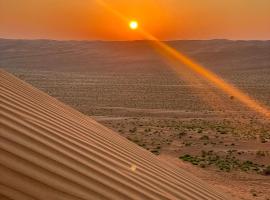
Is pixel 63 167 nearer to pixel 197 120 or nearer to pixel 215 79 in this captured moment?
pixel 197 120

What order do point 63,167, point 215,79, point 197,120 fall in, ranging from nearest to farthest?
point 63,167, point 197,120, point 215,79

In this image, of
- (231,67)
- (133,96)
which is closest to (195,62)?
(231,67)

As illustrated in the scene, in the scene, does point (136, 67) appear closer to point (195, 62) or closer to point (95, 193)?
point (195, 62)

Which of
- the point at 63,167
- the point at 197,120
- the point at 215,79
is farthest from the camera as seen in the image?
the point at 215,79

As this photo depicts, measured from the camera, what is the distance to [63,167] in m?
3.62

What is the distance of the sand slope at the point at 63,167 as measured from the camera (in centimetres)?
303

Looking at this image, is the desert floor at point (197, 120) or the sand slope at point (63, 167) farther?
the desert floor at point (197, 120)

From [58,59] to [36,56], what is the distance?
22.2 feet

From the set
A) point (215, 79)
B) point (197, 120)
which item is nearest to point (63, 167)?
point (197, 120)

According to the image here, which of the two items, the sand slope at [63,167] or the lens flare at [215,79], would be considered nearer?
the sand slope at [63,167]

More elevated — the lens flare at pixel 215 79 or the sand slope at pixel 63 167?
the lens flare at pixel 215 79

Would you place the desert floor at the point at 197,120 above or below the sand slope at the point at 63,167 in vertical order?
above

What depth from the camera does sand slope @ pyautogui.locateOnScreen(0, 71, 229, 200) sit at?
3.03 meters

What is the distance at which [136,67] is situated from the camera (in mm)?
112375
